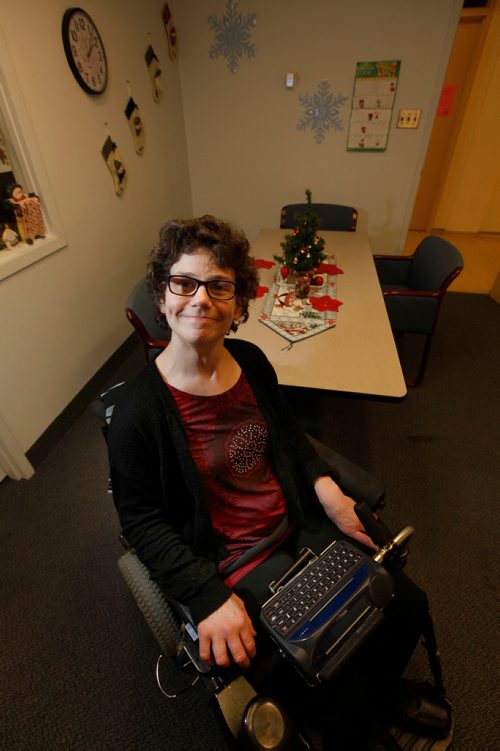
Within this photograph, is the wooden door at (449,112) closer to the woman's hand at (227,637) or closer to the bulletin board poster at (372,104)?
the bulletin board poster at (372,104)

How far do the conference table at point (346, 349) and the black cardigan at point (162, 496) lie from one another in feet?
1.60

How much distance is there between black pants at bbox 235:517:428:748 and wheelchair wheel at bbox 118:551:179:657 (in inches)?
6.7

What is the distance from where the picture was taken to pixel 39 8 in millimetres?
1570

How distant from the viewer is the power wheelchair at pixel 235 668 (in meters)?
0.61

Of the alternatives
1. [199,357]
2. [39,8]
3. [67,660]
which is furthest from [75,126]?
[67,660]

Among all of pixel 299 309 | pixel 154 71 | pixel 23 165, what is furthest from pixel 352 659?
pixel 154 71

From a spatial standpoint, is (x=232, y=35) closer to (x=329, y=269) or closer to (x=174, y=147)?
(x=174, y=147)

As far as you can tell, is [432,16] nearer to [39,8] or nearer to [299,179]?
[299,179]

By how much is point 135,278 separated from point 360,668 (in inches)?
102

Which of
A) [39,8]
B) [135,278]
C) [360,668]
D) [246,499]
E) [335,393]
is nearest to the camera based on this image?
[360,668]

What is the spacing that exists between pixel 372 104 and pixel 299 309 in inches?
91.0

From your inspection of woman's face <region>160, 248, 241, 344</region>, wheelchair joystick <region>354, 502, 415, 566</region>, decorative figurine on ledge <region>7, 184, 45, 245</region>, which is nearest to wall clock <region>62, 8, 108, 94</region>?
decorative figurine on ledge <region>7, 184, 45, 245</region>

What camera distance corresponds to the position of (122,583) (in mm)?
1377

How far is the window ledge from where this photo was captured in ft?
5.01
